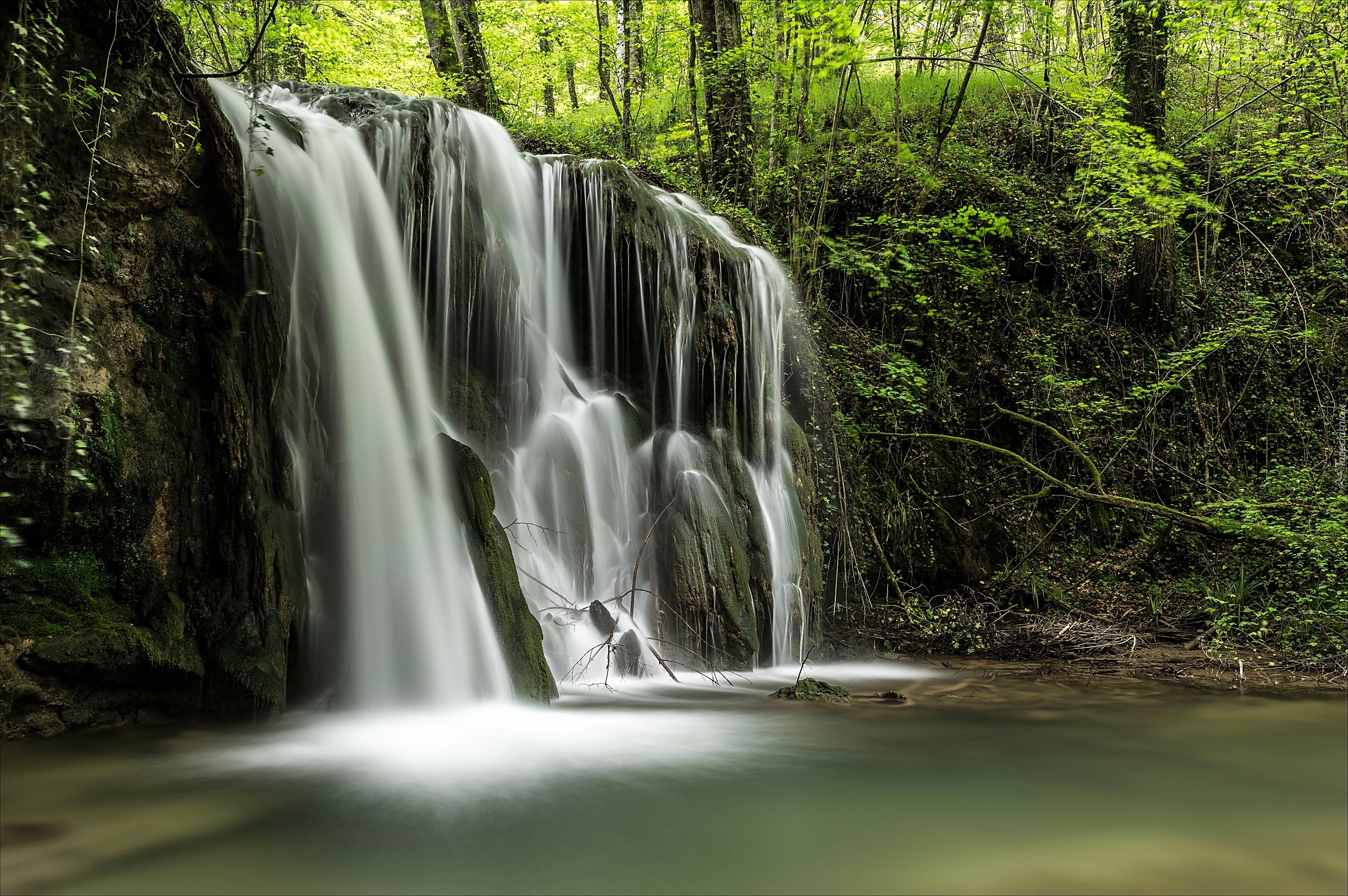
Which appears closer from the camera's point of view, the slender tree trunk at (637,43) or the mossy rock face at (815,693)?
the mossy rock face at (815,693)

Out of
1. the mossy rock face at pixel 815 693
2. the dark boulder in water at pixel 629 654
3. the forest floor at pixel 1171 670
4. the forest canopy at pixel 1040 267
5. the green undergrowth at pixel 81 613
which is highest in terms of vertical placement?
the forest canopy at pixel 1040 267

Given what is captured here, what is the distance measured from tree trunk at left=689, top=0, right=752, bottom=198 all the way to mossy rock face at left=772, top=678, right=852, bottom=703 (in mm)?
7895

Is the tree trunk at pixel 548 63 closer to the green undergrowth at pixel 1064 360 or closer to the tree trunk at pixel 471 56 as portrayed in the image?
the green undergrowth at pixel 1064 360

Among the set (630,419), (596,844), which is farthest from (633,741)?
(630,419)

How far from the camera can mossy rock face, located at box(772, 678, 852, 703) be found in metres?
5.86

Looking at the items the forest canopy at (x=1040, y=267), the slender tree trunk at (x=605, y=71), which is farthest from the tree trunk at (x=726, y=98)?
the slender tree trunk at (x=605, y=71)

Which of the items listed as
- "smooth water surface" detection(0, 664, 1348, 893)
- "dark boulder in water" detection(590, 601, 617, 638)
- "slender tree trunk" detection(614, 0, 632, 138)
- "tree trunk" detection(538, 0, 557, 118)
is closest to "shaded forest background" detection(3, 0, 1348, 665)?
"tree trunk" detection(538, 0, 557, 118)

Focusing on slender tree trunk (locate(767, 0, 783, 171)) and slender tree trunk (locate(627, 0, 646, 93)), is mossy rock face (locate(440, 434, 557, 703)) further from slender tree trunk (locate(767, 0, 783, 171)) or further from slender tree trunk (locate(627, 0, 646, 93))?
slender tree trunk (locate(627, 0, 646, 93))

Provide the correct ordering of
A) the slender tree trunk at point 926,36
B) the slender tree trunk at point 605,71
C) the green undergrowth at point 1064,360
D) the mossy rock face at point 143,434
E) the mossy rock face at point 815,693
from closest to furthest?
1. the mossy rock face at point 143,434
2. the mossy rock face at point 815,693
3. the green undergrowth at point 1064,360
4. the slender tree trunk at point 926,36
5. the slender tree trunk at point 605,71

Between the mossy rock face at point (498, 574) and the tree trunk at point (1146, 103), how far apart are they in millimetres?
10139

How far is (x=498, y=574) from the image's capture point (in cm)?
550

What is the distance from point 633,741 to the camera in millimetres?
4504

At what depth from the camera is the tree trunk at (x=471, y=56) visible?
1171cm

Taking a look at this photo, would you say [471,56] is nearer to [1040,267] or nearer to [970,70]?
[970,70]
